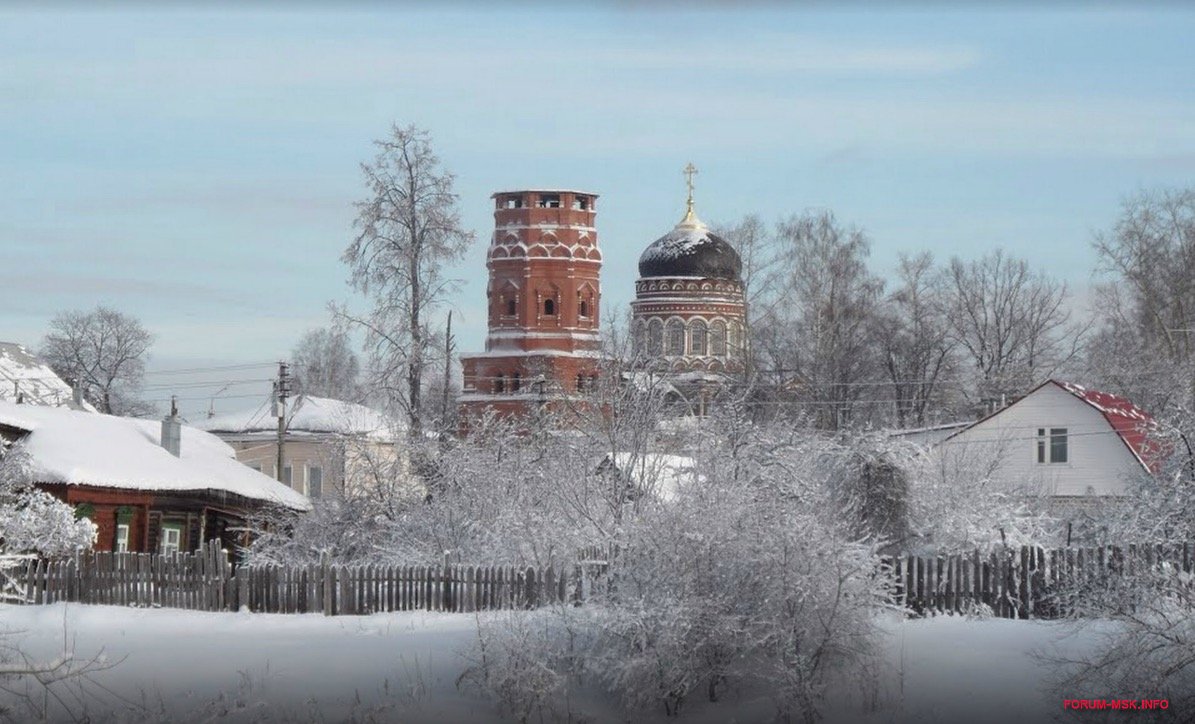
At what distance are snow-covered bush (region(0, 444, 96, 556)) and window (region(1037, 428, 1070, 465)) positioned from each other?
1033 inches

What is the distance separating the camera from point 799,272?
59.6m

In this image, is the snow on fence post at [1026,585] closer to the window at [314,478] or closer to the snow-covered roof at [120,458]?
the snow-covered roof at [120,458]

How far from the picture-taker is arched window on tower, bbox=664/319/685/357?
73.4m

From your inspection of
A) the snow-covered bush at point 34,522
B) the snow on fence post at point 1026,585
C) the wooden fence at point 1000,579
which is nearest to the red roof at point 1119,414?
the wooden fence at point 1000,579

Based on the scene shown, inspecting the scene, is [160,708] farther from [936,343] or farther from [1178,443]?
[936,343]

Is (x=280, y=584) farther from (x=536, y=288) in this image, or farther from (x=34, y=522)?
(x=536, y=288)

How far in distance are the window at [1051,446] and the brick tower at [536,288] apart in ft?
83.6

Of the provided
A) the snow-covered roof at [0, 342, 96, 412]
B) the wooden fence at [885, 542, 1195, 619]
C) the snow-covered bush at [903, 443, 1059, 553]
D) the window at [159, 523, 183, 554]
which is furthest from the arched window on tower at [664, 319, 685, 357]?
the wooden fence at [885, 542, 1195, 619]

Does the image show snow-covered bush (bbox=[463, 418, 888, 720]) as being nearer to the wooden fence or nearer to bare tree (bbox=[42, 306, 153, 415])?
the wooden fence

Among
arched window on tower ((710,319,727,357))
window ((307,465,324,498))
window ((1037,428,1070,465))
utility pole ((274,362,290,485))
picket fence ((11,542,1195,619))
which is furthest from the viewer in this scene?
arched window on tower ((710,319,727,357))

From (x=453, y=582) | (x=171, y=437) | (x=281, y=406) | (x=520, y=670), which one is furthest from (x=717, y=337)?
(x=520, y=670)

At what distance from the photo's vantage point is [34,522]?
29484mm

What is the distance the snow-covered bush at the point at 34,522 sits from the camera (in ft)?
95.4

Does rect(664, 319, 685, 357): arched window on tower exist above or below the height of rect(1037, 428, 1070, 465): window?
above
